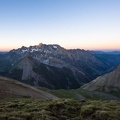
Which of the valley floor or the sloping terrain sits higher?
the valley floor

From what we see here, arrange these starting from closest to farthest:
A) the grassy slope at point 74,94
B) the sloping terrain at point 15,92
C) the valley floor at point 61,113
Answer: the valley floor at point 61,113 → the sloping terrain at point 15,92 → the grassy slope at point 74,94

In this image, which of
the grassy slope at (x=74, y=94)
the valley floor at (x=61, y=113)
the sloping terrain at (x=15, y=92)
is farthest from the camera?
the grassy slope at (x=74, y=94)

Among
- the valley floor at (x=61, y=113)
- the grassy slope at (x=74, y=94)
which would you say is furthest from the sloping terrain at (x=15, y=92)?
the grassy slope at (x=74, y=94)

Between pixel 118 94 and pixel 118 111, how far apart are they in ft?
589

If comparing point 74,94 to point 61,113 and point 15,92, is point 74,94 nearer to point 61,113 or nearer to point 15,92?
point 15,92

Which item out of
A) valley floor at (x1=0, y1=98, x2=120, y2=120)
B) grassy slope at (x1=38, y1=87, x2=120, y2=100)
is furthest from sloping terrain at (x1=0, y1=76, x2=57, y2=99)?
grassy slope at (x1=38, y1=87, x2=120, y2=100)

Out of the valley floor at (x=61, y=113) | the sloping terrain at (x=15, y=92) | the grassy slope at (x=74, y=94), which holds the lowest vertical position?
the grassy slope at (x=74, y=94)

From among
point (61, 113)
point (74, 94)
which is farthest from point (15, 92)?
point (74, 94)

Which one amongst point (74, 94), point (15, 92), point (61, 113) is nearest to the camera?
point (61, 113)

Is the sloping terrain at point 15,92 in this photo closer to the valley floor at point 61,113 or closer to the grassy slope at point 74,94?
the valley floor at point 61,113

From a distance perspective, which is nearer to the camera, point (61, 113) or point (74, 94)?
point (61, 113)

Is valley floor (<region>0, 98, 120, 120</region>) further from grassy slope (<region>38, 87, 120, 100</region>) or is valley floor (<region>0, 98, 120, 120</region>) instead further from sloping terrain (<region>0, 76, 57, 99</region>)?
grassy slope (<region>38, 87, 120, 100</region>)

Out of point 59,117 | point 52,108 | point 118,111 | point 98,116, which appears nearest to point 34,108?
point 52,108

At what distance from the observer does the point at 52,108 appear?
27516mm
